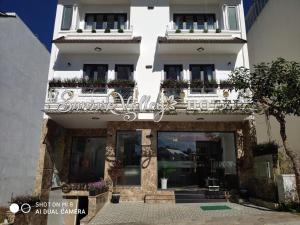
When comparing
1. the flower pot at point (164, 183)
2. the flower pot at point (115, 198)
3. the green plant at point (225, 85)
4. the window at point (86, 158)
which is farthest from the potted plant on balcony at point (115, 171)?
the green plant at point (225, 85)

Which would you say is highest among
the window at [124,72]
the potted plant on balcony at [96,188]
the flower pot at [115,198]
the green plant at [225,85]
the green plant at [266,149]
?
the window at [124,72]

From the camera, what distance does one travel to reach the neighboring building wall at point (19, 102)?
1457 cm

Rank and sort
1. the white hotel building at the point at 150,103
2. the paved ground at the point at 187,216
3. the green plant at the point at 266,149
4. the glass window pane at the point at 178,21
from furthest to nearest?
the glass window pane at the point at 178,21
the white hotel building at the point at 150,103
the green plant at the point at 266,149
the paved ground at the point at 187,216

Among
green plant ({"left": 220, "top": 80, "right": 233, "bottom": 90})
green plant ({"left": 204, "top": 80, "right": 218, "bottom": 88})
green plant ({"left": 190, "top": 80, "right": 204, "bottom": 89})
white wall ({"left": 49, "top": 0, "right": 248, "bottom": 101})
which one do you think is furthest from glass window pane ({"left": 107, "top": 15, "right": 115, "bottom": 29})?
green plant ({"left": 220, "top": 80, "right": 233, "bottom": 90})

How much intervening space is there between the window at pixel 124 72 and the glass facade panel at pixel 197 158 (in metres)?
3.76

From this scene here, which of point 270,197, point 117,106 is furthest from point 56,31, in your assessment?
point 270,197

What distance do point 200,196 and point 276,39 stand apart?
1124 cm

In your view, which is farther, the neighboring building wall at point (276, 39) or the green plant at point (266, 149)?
the neighboring building wall at point (276, 39)

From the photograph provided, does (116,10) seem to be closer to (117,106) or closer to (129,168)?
(117,106)

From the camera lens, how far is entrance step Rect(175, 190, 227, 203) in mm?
12805

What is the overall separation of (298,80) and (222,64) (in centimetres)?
518

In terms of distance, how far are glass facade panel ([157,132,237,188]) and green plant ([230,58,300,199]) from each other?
152 inches

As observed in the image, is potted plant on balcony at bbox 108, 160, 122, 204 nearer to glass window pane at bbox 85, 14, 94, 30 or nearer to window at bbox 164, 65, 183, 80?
window at bbox 164, 65, 183, 80

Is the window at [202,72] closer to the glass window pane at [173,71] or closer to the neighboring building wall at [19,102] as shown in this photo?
the glass window pane at [173,71]
